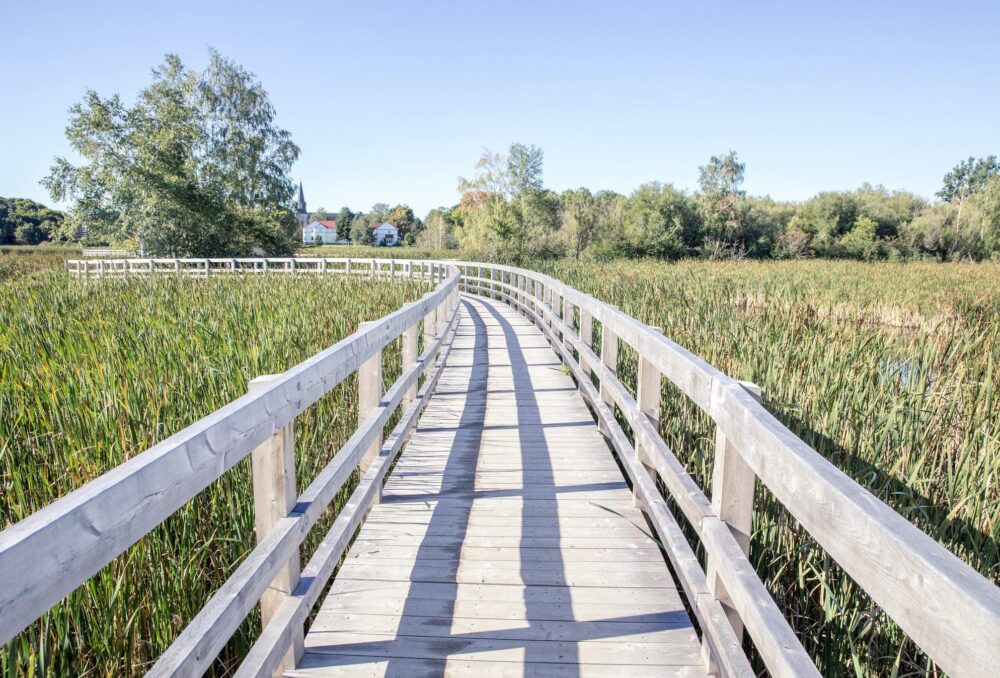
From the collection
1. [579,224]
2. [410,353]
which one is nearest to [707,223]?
[579,224]

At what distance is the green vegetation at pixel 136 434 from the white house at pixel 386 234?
144 m

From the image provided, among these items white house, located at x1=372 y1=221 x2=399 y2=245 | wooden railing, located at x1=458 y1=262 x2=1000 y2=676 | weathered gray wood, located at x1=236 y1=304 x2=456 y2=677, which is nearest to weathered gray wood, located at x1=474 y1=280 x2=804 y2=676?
wooden railing, located at x1=458 y1=262 x2=1000 y2=676

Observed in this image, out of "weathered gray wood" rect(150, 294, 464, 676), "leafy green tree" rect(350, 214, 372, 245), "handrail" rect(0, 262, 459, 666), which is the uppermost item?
"leafy green tree" rect(350, 214, 372, 245)

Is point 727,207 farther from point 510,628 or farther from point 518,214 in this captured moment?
point 510,628

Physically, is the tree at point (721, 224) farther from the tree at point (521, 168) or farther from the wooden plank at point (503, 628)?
the wooden plank at point (503, 628)

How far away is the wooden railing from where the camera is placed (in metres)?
0.95

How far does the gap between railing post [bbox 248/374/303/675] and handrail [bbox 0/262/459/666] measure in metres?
0.05

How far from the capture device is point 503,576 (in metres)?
3.05

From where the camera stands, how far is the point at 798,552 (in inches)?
115

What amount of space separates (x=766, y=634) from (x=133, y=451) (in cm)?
308

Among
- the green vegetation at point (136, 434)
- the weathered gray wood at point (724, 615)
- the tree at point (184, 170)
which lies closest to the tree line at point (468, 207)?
the tree at point (184, 170)

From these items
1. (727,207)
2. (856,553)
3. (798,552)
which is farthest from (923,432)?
(727,207)

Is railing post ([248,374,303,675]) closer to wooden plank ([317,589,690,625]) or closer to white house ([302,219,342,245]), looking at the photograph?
wooden plank ([317,589,690,625])

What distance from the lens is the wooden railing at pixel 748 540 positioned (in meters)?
0.95
